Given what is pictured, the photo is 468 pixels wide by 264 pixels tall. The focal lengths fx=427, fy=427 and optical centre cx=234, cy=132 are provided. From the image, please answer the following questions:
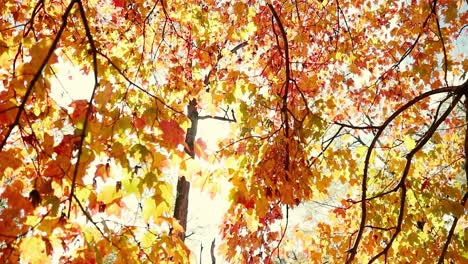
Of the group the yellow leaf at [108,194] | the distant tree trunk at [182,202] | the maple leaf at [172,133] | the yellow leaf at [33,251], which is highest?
the distant tree trunk at [182,202]

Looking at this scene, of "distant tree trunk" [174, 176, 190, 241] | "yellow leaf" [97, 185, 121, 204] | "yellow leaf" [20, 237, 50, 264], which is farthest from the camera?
"distant tree trunk" [174, 176, 190, 241]

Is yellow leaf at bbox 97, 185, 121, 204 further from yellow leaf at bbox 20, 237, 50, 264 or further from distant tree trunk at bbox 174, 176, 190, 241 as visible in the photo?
distant tree trunk at bbox 174, 176, 190, 241

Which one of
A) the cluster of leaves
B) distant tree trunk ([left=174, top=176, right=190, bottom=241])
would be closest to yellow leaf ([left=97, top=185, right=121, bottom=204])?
the cluster of leaves

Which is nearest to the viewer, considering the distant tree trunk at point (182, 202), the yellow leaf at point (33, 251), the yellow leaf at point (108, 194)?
the yellow leaf at point (33, 251)

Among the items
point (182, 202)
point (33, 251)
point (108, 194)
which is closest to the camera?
point (33, 251)

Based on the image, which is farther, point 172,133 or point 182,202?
point 182,202

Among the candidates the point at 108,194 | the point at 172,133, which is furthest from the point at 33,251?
the point at 172,133

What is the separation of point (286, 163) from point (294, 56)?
150 inches

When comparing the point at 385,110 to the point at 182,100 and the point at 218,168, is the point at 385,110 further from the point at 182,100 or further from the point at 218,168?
the point at 218,168

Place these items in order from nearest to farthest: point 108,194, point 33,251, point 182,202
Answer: point 33,251, point 108,194, point 182,202

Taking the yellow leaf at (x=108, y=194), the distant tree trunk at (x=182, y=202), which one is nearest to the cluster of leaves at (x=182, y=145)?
the yellow leaf at (x=108, y=194)

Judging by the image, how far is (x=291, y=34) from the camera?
22.3ft

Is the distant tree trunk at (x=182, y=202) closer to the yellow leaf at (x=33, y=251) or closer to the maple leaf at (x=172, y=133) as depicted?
the maple leaf at (x=172, y=133)

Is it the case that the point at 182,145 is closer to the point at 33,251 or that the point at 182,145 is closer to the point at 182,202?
→ the point at 33,251
